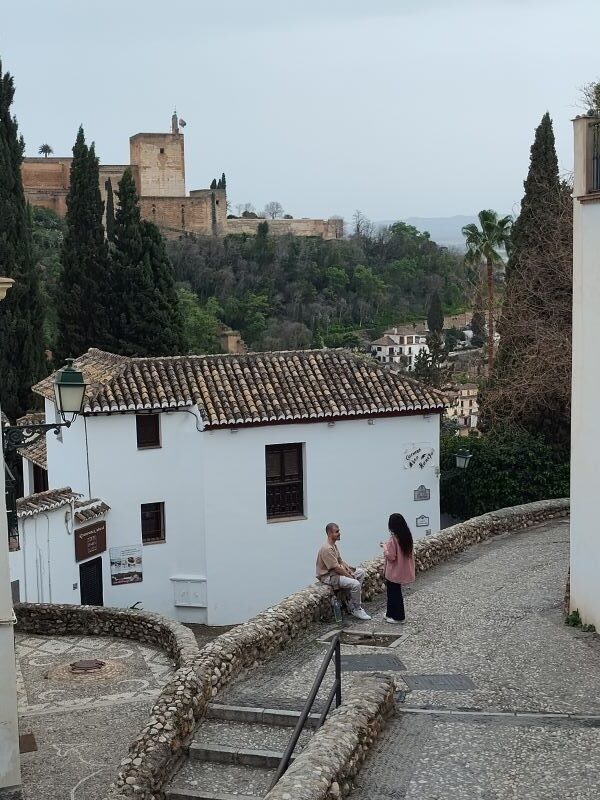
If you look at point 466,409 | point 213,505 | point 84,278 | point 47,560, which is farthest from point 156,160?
point 47,560

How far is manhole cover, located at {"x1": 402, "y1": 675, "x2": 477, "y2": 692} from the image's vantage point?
366 inches

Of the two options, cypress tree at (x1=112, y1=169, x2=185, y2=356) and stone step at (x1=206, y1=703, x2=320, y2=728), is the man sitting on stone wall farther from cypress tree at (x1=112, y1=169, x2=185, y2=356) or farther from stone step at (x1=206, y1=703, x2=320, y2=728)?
cypress tree at (x1=112, y1=169, x2=185, y2=356)

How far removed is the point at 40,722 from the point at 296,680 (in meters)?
3.12

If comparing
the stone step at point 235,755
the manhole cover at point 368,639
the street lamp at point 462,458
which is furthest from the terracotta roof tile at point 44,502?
the stone step at point 235,755

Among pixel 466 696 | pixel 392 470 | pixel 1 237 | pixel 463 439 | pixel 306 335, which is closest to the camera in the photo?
pixel 466 696

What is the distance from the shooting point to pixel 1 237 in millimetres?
27516

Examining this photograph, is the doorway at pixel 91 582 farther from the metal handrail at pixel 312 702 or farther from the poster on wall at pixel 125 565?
the metal handrail at pixel 312 702

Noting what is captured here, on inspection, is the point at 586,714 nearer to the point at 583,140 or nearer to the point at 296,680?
the point at 296,680

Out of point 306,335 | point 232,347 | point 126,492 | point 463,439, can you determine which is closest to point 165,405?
point 126,492

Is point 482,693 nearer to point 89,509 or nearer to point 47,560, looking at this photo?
point 47,560

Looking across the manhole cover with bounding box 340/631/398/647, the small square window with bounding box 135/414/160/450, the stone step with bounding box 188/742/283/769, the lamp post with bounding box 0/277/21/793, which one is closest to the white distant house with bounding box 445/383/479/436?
the small square window with bounding box 135/414/160/450

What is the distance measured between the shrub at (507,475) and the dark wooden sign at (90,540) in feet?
26.4

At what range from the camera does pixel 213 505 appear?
1941 cm

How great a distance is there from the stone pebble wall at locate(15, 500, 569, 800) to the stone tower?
65317 mm
